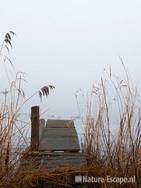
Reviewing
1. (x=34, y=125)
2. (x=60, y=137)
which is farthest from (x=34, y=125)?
(x=60, y=137)

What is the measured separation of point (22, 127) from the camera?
3.21 m

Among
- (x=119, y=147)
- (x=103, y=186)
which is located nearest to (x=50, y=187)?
(x=103, y=186)

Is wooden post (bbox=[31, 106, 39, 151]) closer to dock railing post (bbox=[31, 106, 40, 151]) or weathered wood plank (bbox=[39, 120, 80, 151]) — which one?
dock railing post (bbox=[31, 106, 40, 151])

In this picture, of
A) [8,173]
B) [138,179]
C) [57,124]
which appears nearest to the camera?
[8,173]

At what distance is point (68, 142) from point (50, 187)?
117cm

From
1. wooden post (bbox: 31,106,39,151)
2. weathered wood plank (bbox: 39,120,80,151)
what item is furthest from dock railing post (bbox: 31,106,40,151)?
weathered wood plank (bbox: 39,120,80,151)

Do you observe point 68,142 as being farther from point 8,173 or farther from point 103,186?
point 8,173

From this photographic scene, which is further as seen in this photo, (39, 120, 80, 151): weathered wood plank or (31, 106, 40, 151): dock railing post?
(39, 120, 80, 151): weathered wood plank

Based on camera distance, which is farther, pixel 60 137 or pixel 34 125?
pixel 60 137

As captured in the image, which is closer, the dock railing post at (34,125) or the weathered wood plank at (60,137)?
the dock railing post at (34,125)

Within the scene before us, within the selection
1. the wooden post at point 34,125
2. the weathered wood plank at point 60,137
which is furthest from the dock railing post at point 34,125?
the weathered wood plank at point 60,137

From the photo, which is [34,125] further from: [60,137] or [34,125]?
[60,137]

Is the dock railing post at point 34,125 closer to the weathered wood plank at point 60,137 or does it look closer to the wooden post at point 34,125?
the wooden post at point 34,125

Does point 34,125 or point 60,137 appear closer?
point 34,125
